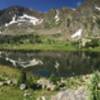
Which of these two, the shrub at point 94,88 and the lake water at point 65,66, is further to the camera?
the lake water at point 65,66

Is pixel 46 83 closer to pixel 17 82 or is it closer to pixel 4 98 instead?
pixel 17 82

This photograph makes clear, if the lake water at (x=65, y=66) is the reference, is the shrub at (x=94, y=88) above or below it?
above

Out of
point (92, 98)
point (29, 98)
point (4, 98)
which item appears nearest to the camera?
point (92, 98)

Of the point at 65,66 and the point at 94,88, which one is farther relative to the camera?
the point at 65,66

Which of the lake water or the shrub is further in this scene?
the lake water

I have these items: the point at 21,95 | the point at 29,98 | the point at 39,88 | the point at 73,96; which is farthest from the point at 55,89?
the point at 29,98

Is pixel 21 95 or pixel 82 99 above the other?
pixel 82 99

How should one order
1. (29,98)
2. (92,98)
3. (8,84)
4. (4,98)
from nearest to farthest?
(92,98) < (29,98) < (4,98) < (8,84)

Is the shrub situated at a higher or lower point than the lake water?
higher

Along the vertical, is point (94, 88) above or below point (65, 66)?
above

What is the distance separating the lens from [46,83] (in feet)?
152

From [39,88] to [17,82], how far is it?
3.76m

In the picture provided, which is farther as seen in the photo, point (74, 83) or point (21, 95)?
point (74, 83)

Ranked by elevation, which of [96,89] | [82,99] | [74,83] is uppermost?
[96,89]
